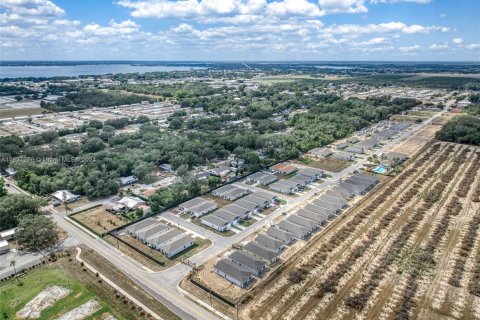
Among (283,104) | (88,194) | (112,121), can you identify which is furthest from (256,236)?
(283,104)

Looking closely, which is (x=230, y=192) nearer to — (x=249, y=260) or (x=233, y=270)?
(x=249, y=260)

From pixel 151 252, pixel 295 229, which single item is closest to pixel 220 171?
pixel 295 229

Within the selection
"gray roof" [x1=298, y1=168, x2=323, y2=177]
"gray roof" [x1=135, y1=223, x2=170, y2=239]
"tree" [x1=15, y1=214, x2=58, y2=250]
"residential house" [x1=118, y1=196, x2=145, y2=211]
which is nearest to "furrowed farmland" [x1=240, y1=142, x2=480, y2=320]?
"gray roof" [x1=298, y1=168, x2=323, y2=177]

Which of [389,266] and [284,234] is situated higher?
[284,234]

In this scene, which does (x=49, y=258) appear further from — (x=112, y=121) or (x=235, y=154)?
(x=112, y=121)

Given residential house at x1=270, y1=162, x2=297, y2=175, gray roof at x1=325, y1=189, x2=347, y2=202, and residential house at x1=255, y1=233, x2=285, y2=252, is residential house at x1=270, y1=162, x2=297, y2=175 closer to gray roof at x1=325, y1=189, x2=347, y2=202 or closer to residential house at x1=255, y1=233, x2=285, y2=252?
gray roof at x1=325, y1=189, x2=347, y2=202
